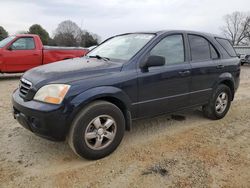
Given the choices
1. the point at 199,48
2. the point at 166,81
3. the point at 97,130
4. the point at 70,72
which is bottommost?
the point at 97,130

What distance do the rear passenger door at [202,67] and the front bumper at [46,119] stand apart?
237cm

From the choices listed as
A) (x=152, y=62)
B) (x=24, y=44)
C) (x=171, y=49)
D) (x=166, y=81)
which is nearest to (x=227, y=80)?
(x=171, y=49)

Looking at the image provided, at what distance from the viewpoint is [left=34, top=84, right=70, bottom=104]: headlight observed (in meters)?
3.02

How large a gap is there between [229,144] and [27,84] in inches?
120

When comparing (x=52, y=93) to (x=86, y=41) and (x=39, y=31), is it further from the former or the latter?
(x=39, y=31)

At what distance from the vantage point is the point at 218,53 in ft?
16.5

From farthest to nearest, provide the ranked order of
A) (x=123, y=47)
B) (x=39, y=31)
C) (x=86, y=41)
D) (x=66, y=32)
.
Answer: (x=66, y=32), (x=39, y=31), (x=86, y=41), (x=123, y=47)

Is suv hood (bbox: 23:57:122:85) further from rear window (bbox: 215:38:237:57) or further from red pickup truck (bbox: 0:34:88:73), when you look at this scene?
red pickup truck (bbox: 0:34:88:73)

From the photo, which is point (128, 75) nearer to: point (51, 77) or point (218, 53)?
point (51, 77)

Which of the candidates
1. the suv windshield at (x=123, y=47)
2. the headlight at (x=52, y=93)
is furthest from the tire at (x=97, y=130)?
the suv windshield at (x=123, y=47)

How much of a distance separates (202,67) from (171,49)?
0.74 m

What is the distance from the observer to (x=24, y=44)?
9617mm

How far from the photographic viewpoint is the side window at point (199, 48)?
454 cm

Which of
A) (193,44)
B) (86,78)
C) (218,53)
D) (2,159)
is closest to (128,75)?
(86,78)
